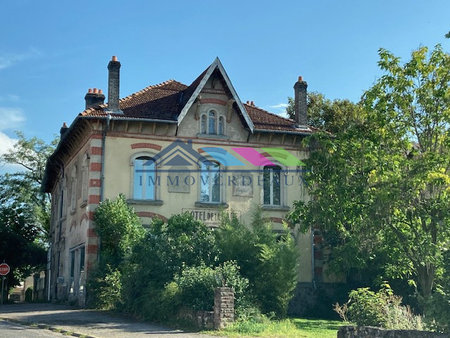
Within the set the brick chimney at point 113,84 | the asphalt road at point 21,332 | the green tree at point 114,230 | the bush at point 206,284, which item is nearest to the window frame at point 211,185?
the green tree at point 114,230

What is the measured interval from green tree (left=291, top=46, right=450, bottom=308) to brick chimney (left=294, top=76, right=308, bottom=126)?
426 inches

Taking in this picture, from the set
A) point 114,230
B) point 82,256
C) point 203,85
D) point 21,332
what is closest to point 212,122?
point 203,85

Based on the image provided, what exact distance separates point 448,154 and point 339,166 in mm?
2557

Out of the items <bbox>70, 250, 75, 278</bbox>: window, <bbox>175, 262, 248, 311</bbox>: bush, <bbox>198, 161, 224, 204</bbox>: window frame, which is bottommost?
<bbox>175, 262, 248, 311</bbox>: bush

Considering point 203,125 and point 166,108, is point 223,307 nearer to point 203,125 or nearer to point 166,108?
point 203,125

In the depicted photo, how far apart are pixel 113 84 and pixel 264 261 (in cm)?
1011

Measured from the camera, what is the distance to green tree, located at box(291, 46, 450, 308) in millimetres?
14969

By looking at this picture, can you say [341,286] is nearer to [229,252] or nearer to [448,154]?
[229,252]

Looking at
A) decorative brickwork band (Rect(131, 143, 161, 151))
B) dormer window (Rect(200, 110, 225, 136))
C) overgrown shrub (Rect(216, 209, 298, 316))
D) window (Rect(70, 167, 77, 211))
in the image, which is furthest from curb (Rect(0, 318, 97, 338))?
dormer window (Rect(200, 110, 225, 136))

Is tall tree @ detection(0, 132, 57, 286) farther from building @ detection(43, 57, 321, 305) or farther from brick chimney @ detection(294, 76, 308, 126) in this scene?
brick chimney @ detection(294, 76, 308, 126)

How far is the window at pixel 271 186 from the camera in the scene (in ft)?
86.4

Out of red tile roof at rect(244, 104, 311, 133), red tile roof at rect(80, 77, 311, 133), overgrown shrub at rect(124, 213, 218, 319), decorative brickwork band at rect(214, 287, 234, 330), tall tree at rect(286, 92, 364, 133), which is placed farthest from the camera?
tall tree at rect(286, 92, 364, 133)

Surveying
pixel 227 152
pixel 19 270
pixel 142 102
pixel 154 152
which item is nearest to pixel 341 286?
pixel 227 152

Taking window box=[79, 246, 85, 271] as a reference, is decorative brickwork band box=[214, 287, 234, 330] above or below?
below
